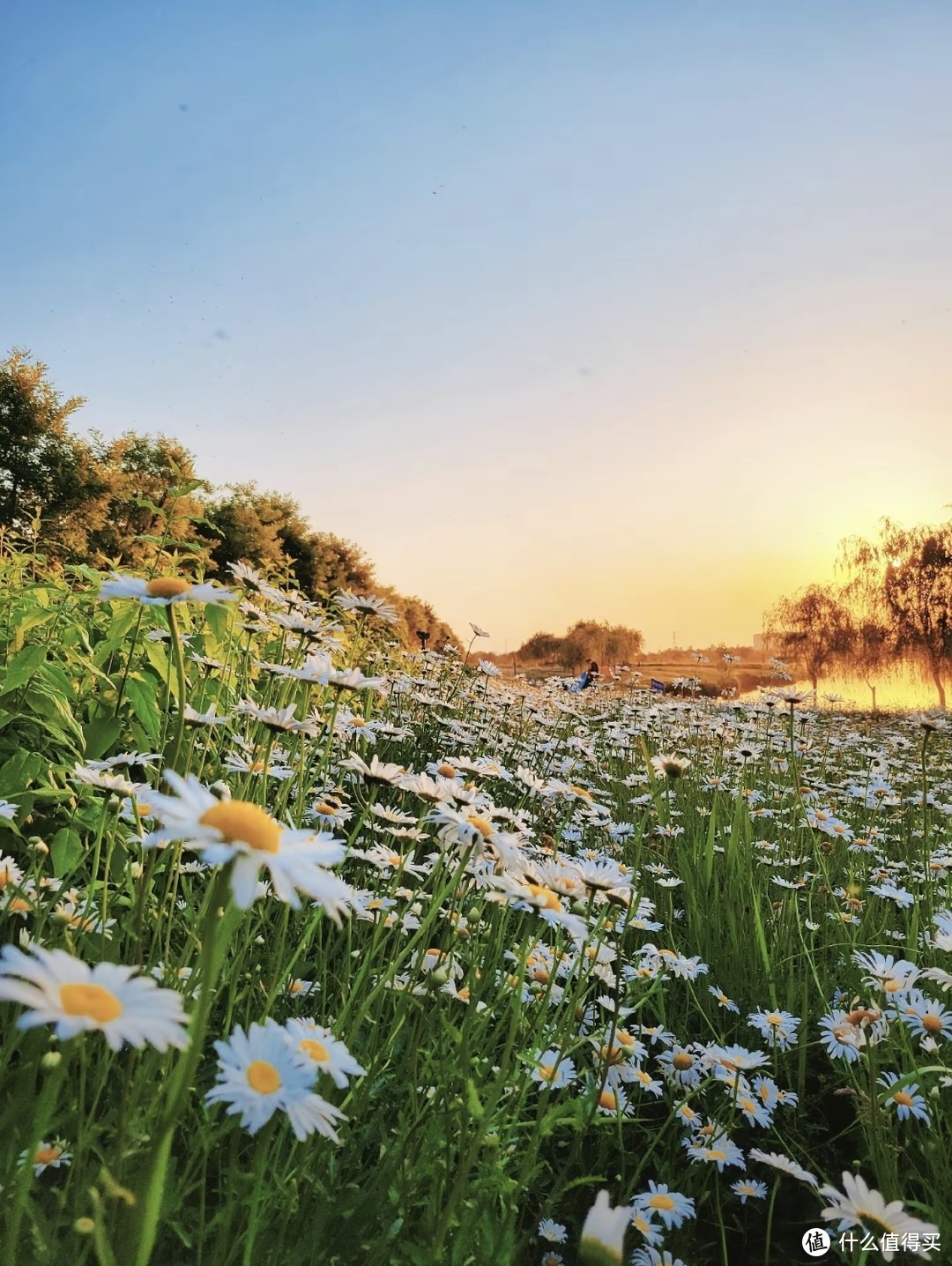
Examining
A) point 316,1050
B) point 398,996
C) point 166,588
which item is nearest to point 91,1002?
point 316,1050

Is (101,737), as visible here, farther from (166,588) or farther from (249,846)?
(249,846)

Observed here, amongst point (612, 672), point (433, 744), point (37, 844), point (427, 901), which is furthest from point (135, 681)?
point (612, 672)

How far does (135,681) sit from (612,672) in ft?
20.7

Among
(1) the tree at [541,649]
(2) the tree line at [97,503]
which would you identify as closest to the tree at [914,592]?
(2) the tree line at [97,503]

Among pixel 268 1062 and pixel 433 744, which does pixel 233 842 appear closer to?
pixel 268 1062

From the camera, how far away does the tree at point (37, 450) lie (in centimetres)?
2089

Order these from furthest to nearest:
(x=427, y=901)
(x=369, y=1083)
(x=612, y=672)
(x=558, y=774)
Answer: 1. (x=612, y=672)
2. (x=558, y=774)
3. (x=427, y=901)
4. (x=369, y=1083)

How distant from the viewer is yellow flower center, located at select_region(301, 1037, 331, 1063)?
0.98m

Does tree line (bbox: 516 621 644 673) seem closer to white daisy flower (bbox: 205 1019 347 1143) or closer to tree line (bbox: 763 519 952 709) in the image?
tree line (bbox: 763 519 952 709)

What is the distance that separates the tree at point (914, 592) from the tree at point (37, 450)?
68.4 ft

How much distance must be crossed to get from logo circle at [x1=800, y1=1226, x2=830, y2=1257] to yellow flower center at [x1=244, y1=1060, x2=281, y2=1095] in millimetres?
1323

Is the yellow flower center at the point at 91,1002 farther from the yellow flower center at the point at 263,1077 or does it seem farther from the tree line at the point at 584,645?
the tree line at the point at 584,645

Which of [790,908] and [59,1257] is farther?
[790,908]

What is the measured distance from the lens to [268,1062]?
2.68 feet
